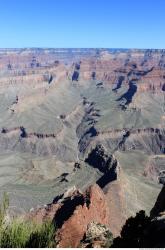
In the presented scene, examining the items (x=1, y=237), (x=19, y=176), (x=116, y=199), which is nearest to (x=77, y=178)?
(x=19, y=176)

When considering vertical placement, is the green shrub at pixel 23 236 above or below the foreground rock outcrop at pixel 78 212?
above

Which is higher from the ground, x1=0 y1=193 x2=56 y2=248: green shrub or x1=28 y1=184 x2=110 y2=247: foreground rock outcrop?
x1=0 y1=193 x2=56 y2=248: green shrub

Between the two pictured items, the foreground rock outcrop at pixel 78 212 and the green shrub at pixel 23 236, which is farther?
the foreground rock outcrop at pixel 78 212

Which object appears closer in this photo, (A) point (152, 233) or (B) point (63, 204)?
(A) point (152, 233)

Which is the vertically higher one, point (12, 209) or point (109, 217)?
point (109, 217)

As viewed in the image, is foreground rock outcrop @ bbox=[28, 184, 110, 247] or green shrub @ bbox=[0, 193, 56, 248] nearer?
green shrub @ bbox=[0, 193, 56, 248]

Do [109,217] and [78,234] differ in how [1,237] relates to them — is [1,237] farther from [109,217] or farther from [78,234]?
[109,217]

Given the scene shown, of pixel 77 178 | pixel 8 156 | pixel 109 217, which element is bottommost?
pixel 8 156

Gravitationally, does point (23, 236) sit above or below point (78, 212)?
above

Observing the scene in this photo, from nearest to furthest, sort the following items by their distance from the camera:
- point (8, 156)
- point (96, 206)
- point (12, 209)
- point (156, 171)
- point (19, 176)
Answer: point (96, 206) < point (12, 209) < point (19, 176) < point (156, 171) < point (8, 156)

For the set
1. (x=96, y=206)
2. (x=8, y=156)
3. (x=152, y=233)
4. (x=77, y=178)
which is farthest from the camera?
(x=8, y=156)

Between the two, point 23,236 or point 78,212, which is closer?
point 23,236
